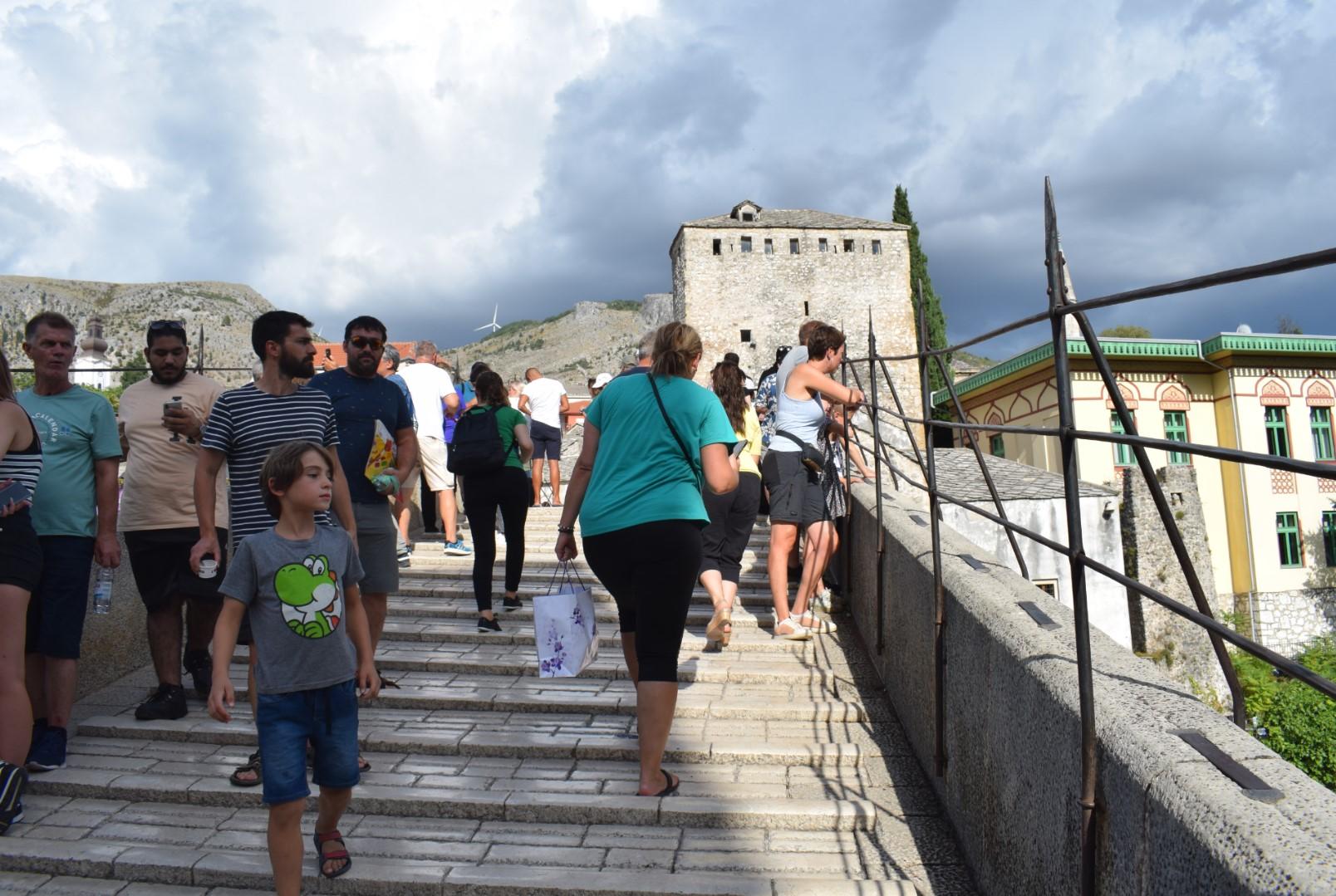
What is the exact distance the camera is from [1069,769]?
2146 mm

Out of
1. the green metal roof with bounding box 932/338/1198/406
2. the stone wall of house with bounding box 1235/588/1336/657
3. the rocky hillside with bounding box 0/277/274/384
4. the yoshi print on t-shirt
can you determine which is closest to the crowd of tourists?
the yoshi print on t-shirt

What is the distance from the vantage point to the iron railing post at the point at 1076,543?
6.56 ft

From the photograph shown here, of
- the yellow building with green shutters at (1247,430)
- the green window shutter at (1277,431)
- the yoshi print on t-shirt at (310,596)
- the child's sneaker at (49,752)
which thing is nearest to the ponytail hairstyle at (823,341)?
the yoshi print on t-shirt at (310,596)

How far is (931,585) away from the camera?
3.84 meters

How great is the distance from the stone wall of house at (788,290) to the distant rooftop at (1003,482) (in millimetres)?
Result: 28123

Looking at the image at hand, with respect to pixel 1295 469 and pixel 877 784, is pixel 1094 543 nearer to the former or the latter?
pixel 877 784

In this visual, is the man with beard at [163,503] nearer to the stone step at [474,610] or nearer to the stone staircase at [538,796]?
the stone staircase at [538,796]

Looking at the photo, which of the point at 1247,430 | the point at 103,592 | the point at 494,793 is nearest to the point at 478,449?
the point at 103,592

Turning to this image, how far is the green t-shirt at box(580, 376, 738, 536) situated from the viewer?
378cm

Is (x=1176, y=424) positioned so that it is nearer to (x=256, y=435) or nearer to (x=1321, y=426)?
(x=1321, y=426)

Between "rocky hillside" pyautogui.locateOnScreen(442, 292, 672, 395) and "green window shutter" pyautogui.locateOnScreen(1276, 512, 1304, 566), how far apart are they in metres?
73.8

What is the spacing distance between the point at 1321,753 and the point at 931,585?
26.1 meters

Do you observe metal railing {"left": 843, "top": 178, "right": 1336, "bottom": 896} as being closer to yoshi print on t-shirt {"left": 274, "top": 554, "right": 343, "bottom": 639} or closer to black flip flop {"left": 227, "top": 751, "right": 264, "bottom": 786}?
yoshi print on t-shirt {"left": 274, "top": 554, "right": 343, "bottom": 639}

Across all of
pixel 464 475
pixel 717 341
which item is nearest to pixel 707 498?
pixel 464 475
